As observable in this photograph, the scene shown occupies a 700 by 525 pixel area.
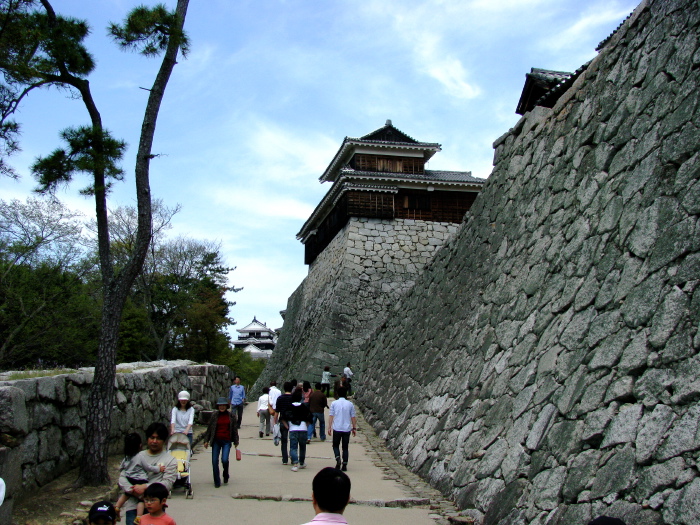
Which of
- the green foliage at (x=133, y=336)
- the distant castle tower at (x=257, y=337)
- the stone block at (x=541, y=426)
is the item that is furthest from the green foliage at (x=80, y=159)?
the distant castle tower at (x=257, y=337)

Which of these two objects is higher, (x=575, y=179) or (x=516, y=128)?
(x=516, y=128)

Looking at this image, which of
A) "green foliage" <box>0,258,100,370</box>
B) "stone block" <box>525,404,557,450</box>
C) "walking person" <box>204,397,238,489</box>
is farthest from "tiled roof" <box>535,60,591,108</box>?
"green foliage" <box>0,258,100,370</box>

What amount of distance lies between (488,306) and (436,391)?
1872mm

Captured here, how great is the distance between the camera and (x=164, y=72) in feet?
28.5

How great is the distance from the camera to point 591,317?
5.75 metres

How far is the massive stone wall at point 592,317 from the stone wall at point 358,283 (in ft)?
52.5

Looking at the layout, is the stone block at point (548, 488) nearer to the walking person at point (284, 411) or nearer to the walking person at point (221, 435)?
the walking person at point (221, 435)

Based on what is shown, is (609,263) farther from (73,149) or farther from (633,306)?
(73,149)

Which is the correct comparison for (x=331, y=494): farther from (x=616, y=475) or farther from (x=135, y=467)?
(x=135, y=467)

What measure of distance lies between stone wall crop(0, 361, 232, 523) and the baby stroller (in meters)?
1.18

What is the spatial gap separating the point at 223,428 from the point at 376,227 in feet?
69.2

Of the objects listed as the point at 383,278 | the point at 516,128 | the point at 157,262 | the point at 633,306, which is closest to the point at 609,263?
the point at 633,306

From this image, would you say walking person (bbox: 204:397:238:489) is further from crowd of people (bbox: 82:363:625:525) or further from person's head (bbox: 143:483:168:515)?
person's head (bbox: 143:483:168:515)

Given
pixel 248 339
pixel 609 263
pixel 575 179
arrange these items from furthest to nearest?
pixel 248 339
pixel 575 179
pixel 609 263
